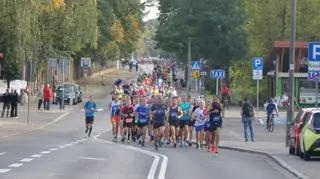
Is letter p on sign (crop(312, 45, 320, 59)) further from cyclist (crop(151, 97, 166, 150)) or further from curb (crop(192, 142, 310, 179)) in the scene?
cyclist (crop(151, 97, 166, 150))

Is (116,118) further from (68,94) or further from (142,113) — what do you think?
(68,94)

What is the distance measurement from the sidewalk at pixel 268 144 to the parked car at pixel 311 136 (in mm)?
Result: 312

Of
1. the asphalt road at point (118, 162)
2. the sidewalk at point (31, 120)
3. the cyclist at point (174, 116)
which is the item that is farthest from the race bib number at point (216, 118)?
the sidewalk at point (31, 120)

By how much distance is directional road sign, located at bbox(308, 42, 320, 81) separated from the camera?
85.6 ft

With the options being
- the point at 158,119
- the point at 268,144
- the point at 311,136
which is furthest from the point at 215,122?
the point at 311,136

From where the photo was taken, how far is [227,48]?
2758 inches

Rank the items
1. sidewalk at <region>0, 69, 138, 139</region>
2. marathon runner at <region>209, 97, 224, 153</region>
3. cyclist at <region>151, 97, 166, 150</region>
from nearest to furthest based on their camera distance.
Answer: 1. marathon runner at <region>209, 97, 224, 153</region>
2. cyclist at <region>151, 97, 166, 150</region>
3. sidewalk at <region>0, 69, 138, 139</region>

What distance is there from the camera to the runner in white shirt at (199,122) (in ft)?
102

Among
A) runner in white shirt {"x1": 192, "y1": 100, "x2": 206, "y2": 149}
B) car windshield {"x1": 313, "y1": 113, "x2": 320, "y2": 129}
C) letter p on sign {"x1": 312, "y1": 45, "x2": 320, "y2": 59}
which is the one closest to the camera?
car windshield {"x1": 313, "y1": 113, "x2": 320, "y2": 129}

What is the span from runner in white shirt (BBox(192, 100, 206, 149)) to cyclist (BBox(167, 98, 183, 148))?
1.96 feet

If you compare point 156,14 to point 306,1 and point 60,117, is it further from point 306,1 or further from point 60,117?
point 60,117

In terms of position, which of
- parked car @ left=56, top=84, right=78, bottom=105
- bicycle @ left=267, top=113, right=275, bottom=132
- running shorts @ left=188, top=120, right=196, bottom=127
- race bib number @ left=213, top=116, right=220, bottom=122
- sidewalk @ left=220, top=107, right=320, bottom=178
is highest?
parked car @ left=56, top=84, right=78, bottom=105

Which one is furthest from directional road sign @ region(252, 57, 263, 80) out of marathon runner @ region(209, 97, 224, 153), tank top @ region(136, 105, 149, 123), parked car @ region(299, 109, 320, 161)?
parked car @ region(299, 109, 320, 161)

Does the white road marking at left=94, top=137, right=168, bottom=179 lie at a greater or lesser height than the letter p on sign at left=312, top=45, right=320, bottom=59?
lesser
